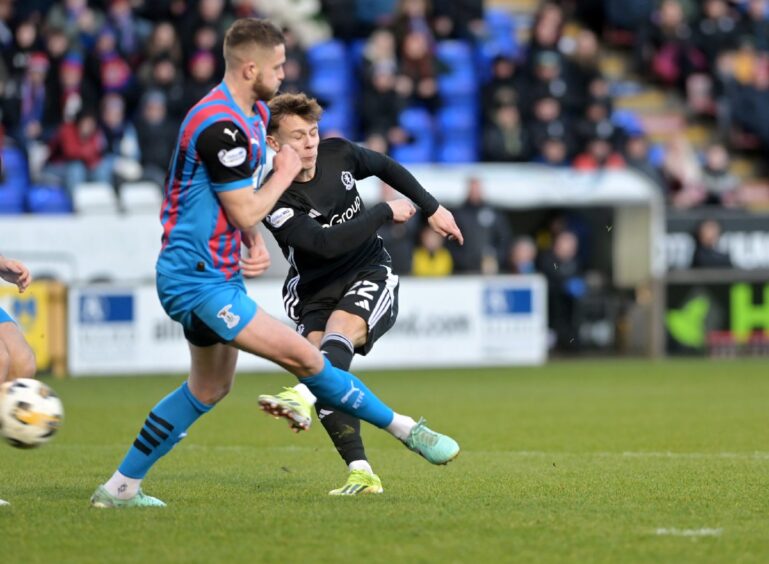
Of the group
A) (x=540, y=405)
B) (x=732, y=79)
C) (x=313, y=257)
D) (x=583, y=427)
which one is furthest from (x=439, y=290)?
(x=313, y=257)

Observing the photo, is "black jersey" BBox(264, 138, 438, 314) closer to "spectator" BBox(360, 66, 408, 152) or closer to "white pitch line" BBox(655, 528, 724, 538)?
"white pitch line" BBox(655, 528, 724, 538)

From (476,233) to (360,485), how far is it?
1140 centimetres

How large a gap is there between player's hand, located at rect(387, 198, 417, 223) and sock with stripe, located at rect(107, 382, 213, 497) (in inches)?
53.0

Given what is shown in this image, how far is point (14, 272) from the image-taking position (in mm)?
7562

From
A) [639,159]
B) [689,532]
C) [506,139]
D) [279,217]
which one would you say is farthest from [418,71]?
[689,532]

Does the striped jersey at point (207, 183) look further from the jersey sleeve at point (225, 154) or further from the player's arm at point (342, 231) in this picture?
the player's arm at point (342, 231)

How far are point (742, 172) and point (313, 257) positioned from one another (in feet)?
57.7

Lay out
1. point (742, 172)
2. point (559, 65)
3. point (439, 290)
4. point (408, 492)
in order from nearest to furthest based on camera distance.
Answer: point (408, 492), point (439, 290), point (559, 65), point (742, 172)

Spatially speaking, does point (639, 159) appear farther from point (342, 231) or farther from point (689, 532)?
point (689, 532)

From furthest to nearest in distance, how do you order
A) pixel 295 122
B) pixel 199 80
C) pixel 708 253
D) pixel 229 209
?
pixel 708 253, pixel 199 80, pixel 295 122, pixel 229 209

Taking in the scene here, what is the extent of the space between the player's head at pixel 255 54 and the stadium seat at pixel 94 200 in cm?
1168

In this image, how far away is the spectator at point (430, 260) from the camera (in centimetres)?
1864

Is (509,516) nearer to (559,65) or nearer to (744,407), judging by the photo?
(744,407)

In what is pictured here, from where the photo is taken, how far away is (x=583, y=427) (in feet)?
38.2
